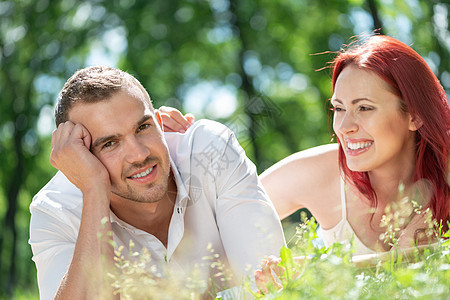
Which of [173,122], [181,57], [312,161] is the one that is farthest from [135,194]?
[181,57]

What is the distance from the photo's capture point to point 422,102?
3.53 meters

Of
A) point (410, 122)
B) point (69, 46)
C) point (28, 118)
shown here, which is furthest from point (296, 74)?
point (410, 122)

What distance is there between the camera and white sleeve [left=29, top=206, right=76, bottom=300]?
281 centimetres

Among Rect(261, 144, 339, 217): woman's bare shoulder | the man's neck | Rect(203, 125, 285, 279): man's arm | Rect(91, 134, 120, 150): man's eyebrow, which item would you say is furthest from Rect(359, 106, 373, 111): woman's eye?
Rect(91, 134, 120, 150): man's eyebrow

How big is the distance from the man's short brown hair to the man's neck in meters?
0.61

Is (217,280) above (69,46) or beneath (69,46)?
beneath

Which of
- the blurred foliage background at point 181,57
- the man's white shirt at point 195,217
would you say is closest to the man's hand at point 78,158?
the man's white shirt at point 195,217

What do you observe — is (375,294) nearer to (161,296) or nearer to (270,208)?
(161,296)

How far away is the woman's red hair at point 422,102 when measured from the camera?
3.51 m

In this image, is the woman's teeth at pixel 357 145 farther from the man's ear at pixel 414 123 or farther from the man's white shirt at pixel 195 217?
the man's white shirt at pixel 195 217

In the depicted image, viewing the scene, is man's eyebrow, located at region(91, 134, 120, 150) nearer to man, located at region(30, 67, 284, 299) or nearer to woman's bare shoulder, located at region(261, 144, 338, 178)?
man, located at region(30, 67, 284, 299)

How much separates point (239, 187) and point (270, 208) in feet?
0.68

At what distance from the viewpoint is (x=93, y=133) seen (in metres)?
2.98

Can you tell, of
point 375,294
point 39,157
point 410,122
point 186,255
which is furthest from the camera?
point 39,157
